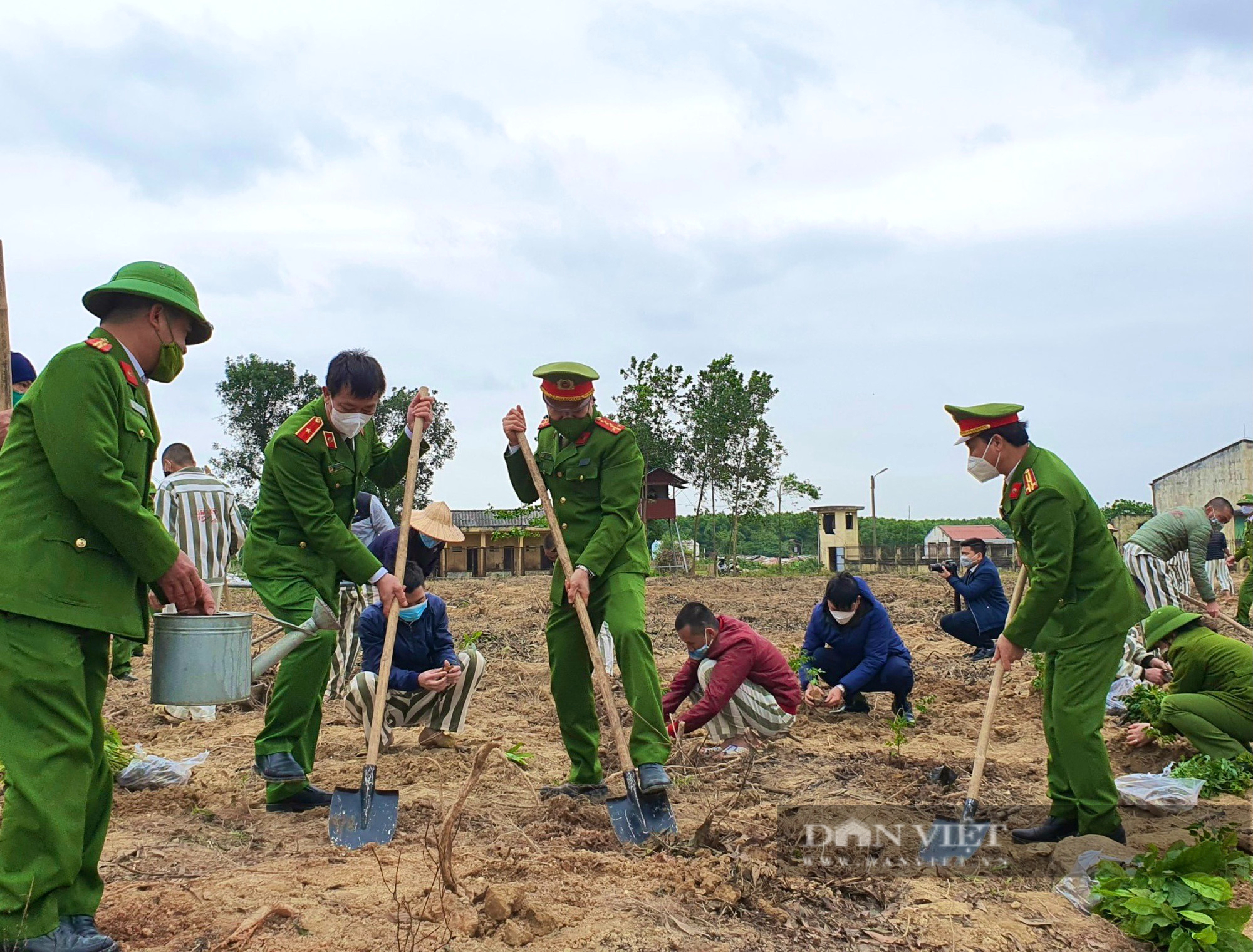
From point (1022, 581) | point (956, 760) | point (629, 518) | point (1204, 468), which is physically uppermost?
point (1204, 468)

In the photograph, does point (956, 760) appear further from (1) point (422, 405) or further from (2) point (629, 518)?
(1) point (422, 405)

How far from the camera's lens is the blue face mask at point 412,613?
239 inches

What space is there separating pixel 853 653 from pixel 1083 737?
10.6 feet

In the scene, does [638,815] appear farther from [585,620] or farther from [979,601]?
[979,601]

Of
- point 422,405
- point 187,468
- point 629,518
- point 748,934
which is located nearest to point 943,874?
point 748,934

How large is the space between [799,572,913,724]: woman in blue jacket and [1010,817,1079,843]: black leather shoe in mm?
2773

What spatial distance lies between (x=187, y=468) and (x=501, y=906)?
19.0ft

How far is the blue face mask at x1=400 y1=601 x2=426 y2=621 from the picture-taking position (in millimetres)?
6082

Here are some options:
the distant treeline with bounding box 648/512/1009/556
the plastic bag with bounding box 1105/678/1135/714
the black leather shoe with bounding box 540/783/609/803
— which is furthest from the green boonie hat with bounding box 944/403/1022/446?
the distant treeline with bounding box 648/512/1009/556

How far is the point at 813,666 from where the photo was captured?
7.71 m

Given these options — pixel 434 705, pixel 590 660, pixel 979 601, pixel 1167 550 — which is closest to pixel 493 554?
pixel 979 601

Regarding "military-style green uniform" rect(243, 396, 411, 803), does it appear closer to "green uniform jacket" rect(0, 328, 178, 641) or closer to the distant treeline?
"green uniform jacket" rect(0, 328, 178, 641)

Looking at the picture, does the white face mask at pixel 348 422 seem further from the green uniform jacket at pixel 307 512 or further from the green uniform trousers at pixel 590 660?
the green uniform trousers at pixel 590 660

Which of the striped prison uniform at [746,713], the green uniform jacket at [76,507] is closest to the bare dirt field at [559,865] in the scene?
the striped prison uniform at [746,713]
